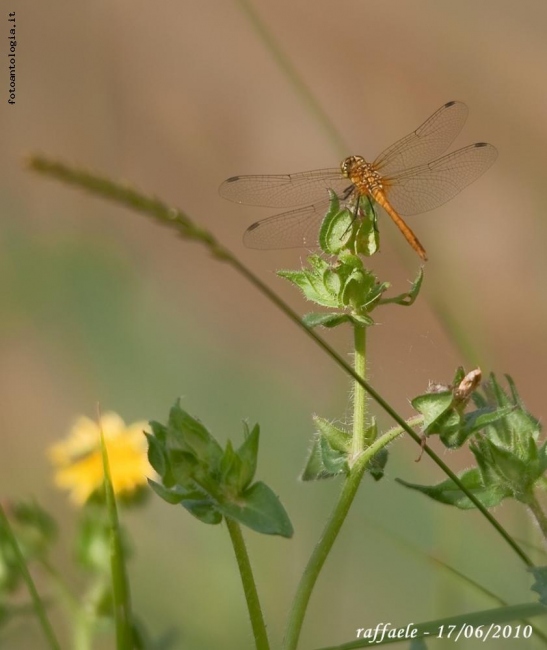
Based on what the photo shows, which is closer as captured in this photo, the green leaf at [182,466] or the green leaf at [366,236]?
the green leaf at [182,466]

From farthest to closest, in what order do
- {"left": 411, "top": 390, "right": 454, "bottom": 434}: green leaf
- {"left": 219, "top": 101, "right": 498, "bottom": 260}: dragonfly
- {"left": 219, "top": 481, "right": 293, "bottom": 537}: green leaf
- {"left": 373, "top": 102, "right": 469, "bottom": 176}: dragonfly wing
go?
1. {"left": 373, "top": 102, "right": 469, "bottom": 176}: dragonfly wing
2. {"left": 219, "top": 101, "right": 498, "bottom": 260}: dragonfly
3. {"left": 411, "top": 390, "right": 454, "bottom": 434}: green leaf
4. {"left": 219, "top": 481, "right": 293, "bottom": 537}: green leaf

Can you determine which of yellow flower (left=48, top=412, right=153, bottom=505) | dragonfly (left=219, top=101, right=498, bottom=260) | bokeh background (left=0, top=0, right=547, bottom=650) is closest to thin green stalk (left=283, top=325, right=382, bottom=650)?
yellow flower (left=48, top=412, right=153, bottom=505)

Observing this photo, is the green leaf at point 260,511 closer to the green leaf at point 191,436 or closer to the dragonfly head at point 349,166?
the green leaf at point 191,436

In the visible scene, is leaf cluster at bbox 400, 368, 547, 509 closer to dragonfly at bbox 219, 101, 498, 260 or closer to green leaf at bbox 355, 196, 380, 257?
green leaf at bbox 355, 196, 380, 257

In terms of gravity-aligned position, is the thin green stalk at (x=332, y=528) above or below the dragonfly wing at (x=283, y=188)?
below

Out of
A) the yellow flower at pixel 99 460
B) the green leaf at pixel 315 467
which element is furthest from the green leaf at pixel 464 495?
the yellow flower at pixel 99 460

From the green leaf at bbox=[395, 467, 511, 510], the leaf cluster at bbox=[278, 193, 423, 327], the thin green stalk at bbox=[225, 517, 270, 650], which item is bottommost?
the thin green stalk at bbox=[225, 517, 270, 650]
